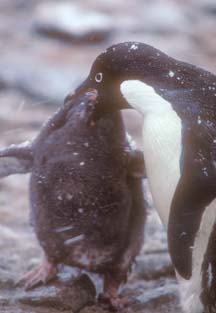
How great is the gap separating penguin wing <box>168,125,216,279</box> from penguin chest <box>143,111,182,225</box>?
0.8 inches

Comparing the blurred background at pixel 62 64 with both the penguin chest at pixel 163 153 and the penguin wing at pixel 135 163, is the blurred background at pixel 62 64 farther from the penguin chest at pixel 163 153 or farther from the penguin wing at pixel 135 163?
the penguin chest at pixel 163 153

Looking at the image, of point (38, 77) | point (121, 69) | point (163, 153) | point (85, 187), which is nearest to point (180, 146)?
point (163, 153)

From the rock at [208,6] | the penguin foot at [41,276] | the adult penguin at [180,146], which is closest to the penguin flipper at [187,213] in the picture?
the adult penguin at [180,146]

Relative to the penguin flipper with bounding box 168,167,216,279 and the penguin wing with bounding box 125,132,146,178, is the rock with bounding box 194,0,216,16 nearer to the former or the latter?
the penguin wing with bounding box 125,132,146,178

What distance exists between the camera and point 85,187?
196 centimetres

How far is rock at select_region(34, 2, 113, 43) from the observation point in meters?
5.16

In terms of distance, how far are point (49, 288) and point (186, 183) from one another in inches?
24.6

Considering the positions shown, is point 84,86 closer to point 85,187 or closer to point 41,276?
point 85,187

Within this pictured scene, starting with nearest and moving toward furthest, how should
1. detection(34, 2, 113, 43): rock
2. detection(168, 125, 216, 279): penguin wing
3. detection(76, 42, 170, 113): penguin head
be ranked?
detection(168, 125, 216, 279): penguin wing < detection(76, 42, 170, 113): penguin head < detection(34, 2, 113, 43): rock

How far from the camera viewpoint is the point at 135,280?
2316mm

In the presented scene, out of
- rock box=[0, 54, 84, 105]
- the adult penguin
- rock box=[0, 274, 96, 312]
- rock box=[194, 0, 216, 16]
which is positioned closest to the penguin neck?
the adult penguin

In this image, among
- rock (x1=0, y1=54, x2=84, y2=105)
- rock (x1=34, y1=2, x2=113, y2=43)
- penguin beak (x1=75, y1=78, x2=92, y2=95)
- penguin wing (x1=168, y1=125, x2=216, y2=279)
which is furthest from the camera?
rock (x1=34, y1=2, x2=113, y2=43)

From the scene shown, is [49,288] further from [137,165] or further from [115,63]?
[115,63]

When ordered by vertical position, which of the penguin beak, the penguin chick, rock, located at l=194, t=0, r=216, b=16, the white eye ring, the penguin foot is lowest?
the penguin foot
